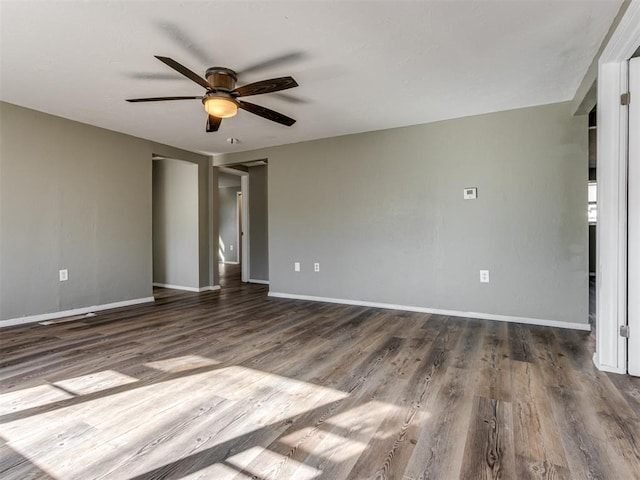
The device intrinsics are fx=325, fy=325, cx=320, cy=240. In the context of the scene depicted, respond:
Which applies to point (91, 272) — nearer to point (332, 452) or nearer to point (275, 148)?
point (275, 148)

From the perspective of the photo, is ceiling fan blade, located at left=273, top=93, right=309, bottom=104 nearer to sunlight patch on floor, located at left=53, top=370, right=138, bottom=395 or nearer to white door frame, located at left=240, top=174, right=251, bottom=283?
sunlight patch on floor, located at left=53, top=370, right=138, bottom=395

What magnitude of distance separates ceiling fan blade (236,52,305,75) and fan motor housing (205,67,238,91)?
0.31ft

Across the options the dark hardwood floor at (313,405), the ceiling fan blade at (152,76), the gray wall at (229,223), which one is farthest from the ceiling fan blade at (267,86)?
the gray wall at (229,223)

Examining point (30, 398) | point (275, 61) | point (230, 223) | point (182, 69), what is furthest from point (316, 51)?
point (230, 223)

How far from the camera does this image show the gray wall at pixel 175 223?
204 inches

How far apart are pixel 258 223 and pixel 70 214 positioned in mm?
2827

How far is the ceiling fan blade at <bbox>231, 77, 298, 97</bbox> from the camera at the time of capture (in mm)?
2126

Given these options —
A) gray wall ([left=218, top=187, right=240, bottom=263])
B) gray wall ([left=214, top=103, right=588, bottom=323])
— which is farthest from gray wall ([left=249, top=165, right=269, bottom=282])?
gray wall ([left=218, top=187, right=240, bottom=263])

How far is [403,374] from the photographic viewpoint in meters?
2.05

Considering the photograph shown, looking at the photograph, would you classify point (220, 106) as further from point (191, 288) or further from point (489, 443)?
point (191, 288)

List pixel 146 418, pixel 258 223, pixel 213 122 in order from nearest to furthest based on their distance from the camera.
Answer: pixel 146 418 < pixel 213 122 < pixel 258 223

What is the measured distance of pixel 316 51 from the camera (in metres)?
2.22

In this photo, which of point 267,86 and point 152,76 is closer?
point 267,86

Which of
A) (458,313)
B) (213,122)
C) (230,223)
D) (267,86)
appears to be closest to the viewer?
(267,86)
